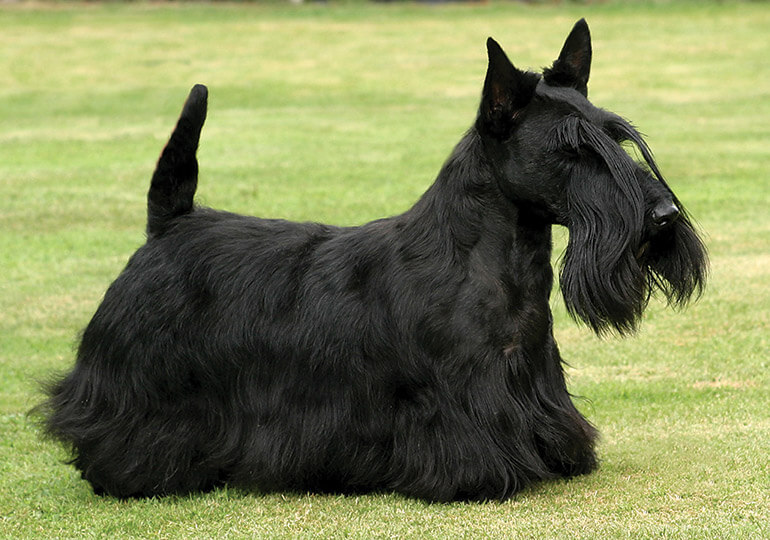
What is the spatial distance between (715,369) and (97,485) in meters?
3.73

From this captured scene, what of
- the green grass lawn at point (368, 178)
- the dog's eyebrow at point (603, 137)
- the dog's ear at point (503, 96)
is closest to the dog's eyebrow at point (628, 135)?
the dog's eyebrow at point (603, 137)

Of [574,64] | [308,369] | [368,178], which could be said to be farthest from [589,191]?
[368,178]

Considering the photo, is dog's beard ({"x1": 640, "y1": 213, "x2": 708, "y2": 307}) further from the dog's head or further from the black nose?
the black nose

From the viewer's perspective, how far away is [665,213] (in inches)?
172

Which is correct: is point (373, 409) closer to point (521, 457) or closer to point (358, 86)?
point (521, 457)

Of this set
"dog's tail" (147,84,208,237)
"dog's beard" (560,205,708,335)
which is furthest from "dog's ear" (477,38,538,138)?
"dog's tail" (147,84,208,237)

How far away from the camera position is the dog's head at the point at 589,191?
4.39 m

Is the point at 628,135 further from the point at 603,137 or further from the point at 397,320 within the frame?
the point at 397,320

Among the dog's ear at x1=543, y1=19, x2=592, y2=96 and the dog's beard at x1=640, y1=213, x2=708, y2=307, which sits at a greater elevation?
the dog's ear at x1=543, y1=19, x2=592, y2=96

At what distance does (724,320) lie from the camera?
8156 millimetres

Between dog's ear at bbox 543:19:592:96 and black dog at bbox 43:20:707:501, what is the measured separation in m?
0.01

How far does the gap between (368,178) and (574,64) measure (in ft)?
33.4

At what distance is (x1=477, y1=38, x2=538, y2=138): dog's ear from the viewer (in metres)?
4.44

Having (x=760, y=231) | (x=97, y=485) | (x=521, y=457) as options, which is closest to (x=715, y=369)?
(x=521, y=457)
